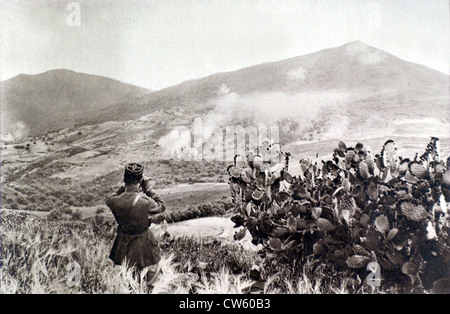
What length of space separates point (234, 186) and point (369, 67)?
233 cm

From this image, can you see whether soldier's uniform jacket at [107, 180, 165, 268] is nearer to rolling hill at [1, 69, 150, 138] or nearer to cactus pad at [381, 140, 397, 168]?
rolling hill at [1, 69, 150, 138]

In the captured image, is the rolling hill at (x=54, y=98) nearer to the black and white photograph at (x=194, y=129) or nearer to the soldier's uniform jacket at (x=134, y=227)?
the black and white photograph at (x=194, y=129)

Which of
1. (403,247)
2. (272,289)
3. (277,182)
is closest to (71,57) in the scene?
(277,182)

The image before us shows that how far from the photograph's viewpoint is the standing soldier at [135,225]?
3307mm

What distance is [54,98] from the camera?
4.43 meters

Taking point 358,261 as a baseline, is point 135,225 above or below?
above

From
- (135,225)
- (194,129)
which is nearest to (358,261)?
(135,225)

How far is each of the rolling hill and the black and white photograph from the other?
2 cm

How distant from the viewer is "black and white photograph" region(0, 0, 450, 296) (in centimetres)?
335

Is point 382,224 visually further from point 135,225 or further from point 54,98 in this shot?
point 54,98

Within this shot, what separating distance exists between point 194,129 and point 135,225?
4.77ft

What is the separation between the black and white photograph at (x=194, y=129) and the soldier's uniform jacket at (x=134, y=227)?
0.01 m

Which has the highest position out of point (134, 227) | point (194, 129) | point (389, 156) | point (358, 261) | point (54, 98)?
point (54, 98)

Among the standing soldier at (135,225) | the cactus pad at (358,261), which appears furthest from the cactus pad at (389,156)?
the standing soldier at (135,225)
